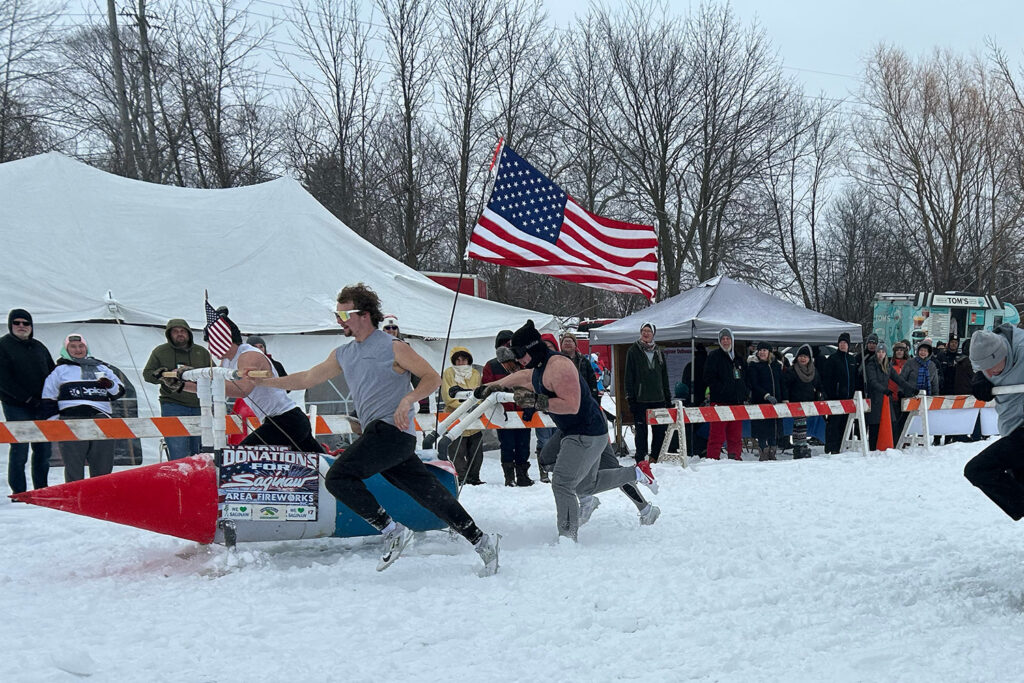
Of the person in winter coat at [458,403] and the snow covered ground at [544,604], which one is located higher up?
the person in winter coat at [458,403]

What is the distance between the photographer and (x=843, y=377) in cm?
1348

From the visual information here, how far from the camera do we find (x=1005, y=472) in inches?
207

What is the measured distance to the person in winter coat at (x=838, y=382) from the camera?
1333 cm

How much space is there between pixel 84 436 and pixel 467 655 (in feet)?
18.7

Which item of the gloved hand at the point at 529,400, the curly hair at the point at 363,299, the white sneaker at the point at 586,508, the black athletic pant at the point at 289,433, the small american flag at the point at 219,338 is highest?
the curly hair at the point at 363,299

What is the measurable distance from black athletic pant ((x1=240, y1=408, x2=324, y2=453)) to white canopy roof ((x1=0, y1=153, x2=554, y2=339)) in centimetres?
681

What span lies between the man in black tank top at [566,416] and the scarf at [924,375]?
30.8 feet

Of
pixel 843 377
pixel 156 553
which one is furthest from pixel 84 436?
pixel 843 377

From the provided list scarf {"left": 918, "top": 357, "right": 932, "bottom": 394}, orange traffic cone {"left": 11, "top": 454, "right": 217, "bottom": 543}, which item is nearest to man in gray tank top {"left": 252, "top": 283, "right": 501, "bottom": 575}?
orange traffic cone {"left": 11, "top": 454, "right": 217, "bottom": 543}

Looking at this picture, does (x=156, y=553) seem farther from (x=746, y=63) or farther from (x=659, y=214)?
(x=746, y=63)

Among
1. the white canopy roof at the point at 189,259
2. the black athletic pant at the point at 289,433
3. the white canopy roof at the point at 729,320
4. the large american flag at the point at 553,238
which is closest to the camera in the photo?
the black athletic pant at the point at 289,433

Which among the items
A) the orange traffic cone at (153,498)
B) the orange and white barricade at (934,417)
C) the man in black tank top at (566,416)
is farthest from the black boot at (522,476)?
the orange and white barricade at (934,417)

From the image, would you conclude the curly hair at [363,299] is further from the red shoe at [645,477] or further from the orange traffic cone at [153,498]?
the red shoe at [645,477]

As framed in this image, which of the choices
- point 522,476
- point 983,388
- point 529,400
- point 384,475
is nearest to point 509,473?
point 522,476
